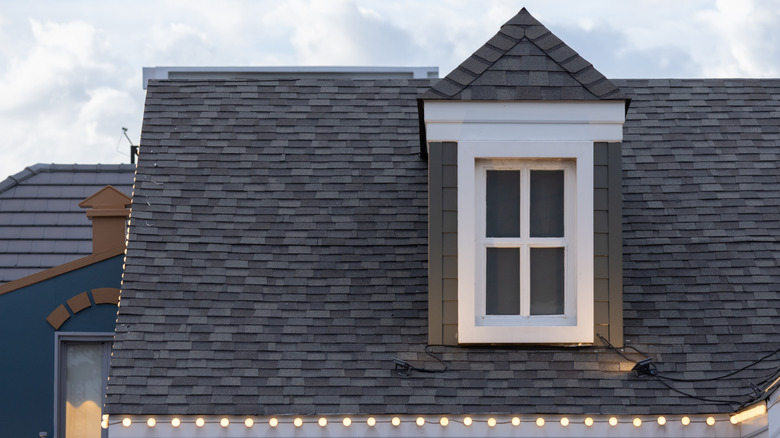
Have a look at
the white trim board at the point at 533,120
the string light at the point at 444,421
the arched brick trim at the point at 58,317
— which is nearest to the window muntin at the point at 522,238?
the white trim board at the point at 533,120

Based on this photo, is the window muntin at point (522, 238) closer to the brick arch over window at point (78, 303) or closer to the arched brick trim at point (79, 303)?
the brick arch over window at point (78, 303)

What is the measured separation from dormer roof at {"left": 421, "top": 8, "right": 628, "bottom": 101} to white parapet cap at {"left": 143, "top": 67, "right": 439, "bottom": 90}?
7.64 feet

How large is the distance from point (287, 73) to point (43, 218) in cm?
479

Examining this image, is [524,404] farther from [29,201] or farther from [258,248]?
[29,201]

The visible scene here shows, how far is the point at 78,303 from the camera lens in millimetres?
9297

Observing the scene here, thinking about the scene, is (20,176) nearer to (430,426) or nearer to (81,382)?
(81,382)

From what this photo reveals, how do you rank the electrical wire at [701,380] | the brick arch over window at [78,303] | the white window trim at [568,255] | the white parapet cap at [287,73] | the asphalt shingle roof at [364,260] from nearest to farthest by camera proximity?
the electrical wire at [701,380] < the asphalt shingle roof at [364,260] < the white window trim at [568,255] < the brick arch over window at [78,303] < the white parapet cap at [287,73]

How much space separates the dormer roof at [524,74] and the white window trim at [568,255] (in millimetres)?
352

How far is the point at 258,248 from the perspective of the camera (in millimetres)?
8055

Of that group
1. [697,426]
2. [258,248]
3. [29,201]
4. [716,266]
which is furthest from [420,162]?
[29,201]

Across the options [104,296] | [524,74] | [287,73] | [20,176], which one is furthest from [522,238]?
[20,176]

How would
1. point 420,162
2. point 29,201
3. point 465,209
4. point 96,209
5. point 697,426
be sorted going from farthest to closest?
point 29,201 < point 96,209 < point 420,162 < point 465,209 < point 697,426

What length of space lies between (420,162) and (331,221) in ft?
3.16

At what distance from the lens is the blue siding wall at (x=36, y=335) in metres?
9.17
